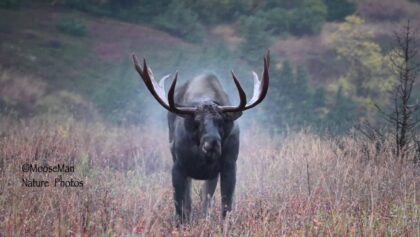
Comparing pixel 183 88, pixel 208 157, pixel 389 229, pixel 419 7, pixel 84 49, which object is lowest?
pixel 389 229

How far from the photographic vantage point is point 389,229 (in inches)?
227

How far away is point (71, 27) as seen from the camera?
1030 inches

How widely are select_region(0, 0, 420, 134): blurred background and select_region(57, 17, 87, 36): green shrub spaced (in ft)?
0.17

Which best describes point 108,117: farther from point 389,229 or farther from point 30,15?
point 389,229

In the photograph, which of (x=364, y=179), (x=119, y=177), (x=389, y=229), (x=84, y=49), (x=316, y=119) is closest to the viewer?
(x=389, y=229)

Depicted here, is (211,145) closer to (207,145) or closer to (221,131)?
(207,145)

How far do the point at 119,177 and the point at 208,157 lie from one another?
3.08m

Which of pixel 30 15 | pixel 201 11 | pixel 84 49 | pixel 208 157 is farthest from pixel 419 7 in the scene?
pixel 208 157

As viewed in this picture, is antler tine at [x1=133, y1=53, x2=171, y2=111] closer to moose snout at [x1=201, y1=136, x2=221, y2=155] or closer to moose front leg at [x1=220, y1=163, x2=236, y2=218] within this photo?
moose snout at [x1=201, y1=136, x2=221, y2=155]

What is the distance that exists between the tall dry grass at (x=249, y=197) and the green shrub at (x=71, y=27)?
553 inches

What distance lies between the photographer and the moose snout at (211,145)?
6289 millimetres

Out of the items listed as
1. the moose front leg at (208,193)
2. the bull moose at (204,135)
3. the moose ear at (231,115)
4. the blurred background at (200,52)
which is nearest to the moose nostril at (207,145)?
the bull moose at (204,135)

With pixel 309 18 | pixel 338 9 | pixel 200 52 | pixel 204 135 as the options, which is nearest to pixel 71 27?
pixel 200 52

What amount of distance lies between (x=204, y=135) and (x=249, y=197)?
1.92 meters
